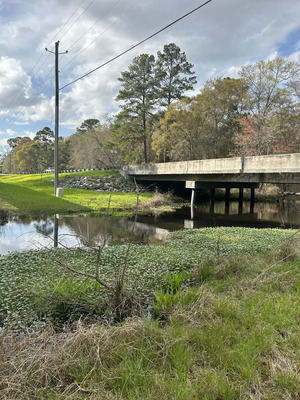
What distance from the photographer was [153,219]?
1590 cm

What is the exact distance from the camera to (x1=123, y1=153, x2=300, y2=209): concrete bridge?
48.6 ft

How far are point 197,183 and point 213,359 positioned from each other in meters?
19.6

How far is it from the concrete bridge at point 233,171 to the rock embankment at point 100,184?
15.2 feet

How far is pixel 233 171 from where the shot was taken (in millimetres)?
17344

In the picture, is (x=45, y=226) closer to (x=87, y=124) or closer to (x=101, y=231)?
(x=101, y=231)

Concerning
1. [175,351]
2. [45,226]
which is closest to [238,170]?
[45,226]

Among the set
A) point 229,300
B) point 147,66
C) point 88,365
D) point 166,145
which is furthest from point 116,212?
point 147,66

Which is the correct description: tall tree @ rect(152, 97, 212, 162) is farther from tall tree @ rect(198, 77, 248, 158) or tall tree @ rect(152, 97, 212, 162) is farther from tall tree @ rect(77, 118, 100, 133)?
tall tree @ rect(77, 118, 100, 133)

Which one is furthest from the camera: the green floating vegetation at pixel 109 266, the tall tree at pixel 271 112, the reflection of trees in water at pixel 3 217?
the tall tree at pixel 271 112

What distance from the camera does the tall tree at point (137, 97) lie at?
3562 cm

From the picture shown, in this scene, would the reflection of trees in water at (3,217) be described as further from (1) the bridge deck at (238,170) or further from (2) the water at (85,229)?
(1) the bridge deck at (238,170)

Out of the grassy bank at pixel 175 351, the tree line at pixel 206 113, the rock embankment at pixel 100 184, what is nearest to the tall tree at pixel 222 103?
the tree line at pixel 206 113

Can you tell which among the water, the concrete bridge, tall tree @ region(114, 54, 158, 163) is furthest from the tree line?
the water

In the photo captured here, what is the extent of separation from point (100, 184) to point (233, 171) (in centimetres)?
1775
